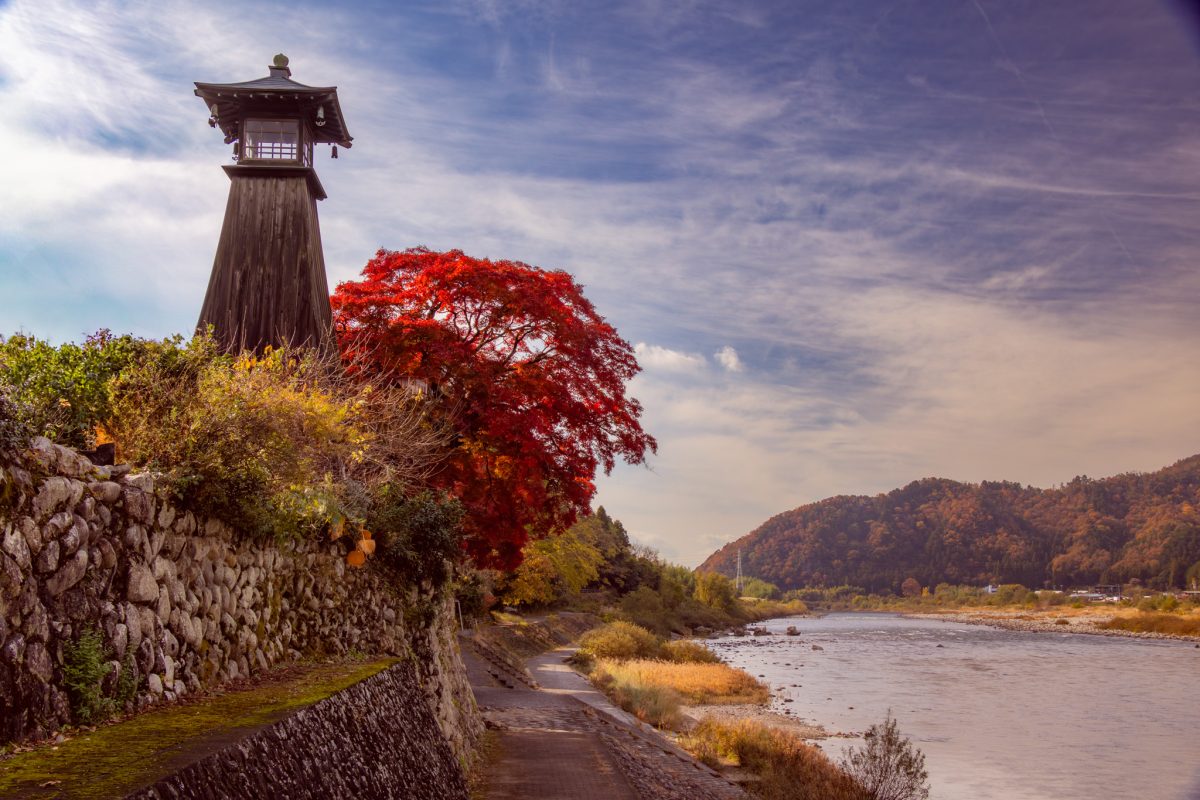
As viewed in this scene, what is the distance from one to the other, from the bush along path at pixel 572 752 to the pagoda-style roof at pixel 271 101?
39.8ft

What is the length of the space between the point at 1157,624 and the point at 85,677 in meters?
94.8

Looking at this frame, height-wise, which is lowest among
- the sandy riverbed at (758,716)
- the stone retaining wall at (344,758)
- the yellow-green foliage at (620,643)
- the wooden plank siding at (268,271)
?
the sandy riverbed at (758,716)

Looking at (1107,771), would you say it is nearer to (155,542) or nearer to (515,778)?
(515,778)

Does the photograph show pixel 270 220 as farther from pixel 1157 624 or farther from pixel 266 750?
pixel 1157 624

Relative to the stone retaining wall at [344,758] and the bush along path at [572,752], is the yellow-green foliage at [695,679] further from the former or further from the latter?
the stone retaining wall at [344,758]

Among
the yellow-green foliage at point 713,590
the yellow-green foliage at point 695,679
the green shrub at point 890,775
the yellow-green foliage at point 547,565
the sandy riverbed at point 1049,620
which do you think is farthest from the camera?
the yellow-green foliage at point 713,590

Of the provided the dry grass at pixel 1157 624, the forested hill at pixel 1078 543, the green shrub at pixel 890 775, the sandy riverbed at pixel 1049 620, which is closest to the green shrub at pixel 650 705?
the green shrub at pixel 890 775

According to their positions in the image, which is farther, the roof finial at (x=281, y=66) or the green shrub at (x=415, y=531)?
the roof finial at (x=281, y=66)

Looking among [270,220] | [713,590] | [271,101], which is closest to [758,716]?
[270,220]

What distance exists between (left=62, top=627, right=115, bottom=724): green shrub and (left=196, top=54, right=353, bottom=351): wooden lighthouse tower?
38.0 ft

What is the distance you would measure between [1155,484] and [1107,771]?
620 feet

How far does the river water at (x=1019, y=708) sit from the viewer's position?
76.4 feet

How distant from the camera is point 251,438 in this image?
9.70 meters

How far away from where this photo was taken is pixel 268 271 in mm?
17938
